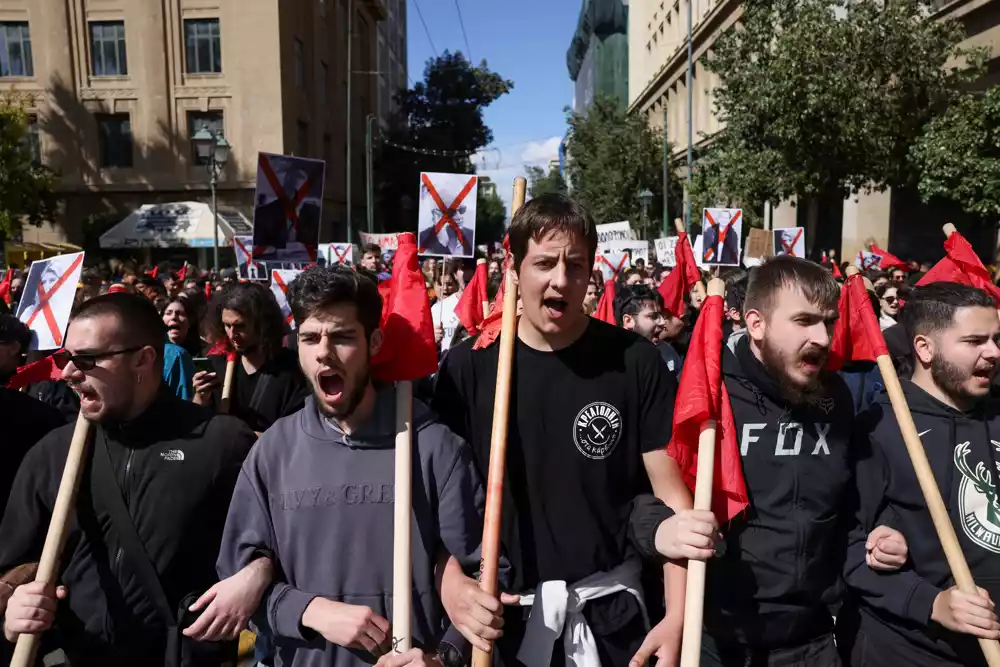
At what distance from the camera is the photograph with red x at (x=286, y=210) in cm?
536

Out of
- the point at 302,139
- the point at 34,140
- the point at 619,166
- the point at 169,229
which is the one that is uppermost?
the point at 302,139

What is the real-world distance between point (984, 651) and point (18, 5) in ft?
114

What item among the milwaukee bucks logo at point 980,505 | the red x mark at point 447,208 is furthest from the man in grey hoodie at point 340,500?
the red x mark at point 447,208

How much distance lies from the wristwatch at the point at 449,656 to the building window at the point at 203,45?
30.5 metres

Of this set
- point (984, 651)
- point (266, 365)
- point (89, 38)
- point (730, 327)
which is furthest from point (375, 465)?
point (89, 38)

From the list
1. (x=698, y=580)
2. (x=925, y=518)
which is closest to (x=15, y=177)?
(x=698, y=580)

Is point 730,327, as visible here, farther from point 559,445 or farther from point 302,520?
point 302,520

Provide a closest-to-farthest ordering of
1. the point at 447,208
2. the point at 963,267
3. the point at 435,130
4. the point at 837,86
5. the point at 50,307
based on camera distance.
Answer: the point at 963,267 < the point at 50,307 < the point at 447,208 < the point at 837,86 < the point at 435,130

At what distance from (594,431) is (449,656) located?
75cm

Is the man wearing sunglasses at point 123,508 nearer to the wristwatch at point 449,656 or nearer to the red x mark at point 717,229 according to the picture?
the wristwatch at point 449,656

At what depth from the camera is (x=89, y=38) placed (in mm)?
28391

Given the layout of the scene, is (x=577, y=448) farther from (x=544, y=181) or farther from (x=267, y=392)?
(x=544, y=181)

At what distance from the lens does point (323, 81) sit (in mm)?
34719

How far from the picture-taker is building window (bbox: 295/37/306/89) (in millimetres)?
30953
